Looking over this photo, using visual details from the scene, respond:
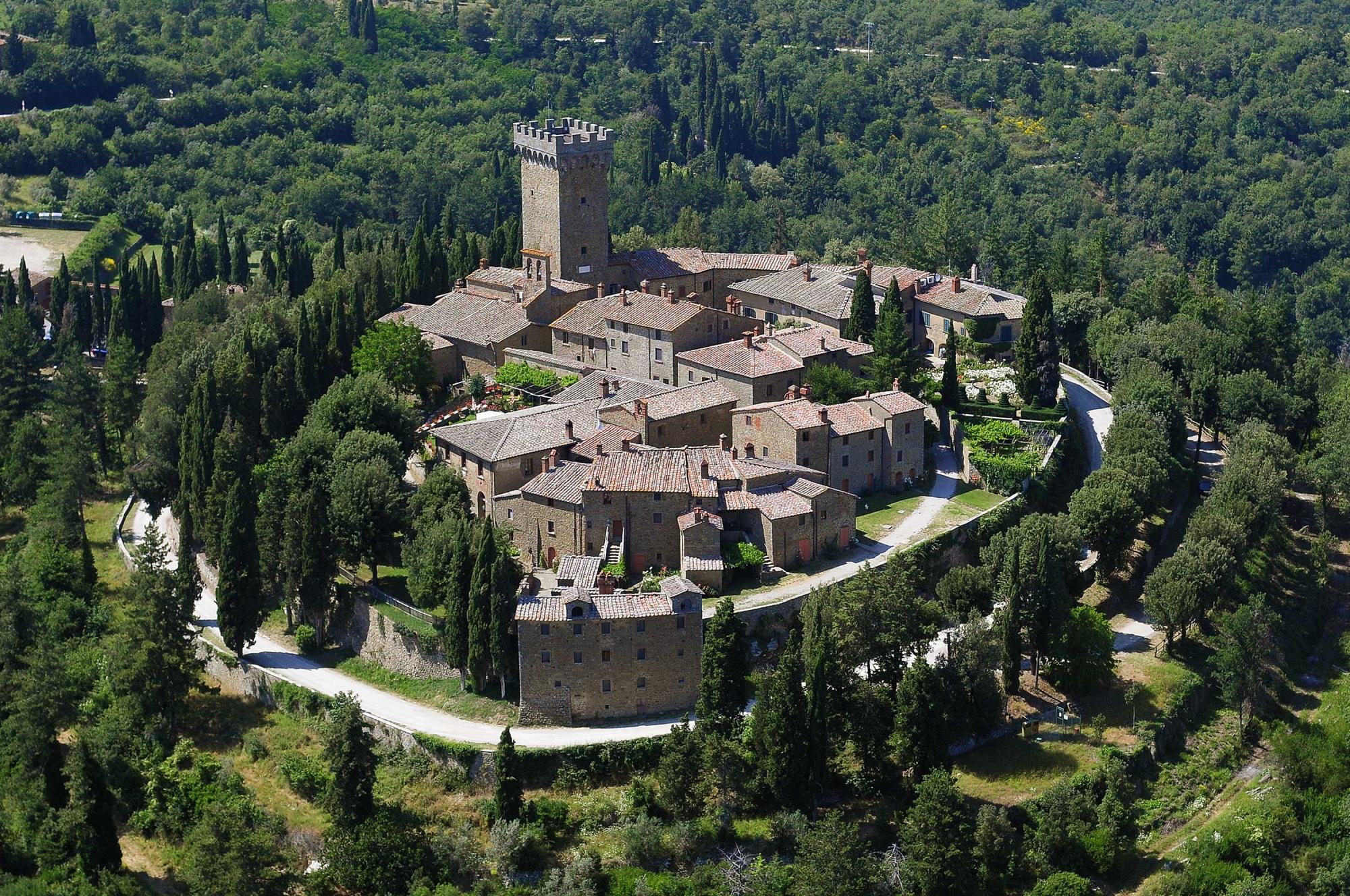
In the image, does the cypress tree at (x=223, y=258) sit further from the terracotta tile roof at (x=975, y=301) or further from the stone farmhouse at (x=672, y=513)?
the stone farmhouse at (x=672, y=513)

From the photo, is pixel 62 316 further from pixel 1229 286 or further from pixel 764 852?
pixel 1229 286

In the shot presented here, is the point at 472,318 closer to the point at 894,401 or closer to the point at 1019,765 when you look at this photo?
the point at 894,401

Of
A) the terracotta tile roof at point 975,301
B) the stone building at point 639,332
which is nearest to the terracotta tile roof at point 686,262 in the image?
the stone building at point 639,332

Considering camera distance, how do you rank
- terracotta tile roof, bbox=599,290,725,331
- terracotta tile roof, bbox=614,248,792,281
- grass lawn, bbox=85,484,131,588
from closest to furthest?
1. grass lawn, bbox=85,484,131,588
2. terracotta tile roof, bbox=599,290,725,331
3. terracotta tile roof, bbox=614,248,792,281

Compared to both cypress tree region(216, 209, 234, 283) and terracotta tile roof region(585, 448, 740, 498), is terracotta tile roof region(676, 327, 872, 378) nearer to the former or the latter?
terracotta tile roof region(585, 448, 740, 498)

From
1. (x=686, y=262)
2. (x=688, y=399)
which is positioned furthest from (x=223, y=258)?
(x=688, y=399)

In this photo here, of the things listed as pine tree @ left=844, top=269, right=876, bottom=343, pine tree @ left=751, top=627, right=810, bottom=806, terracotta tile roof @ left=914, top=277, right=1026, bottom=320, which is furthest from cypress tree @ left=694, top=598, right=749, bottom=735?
terracotta tile roof @ left=914, top=277, right=1026, bottom=320
